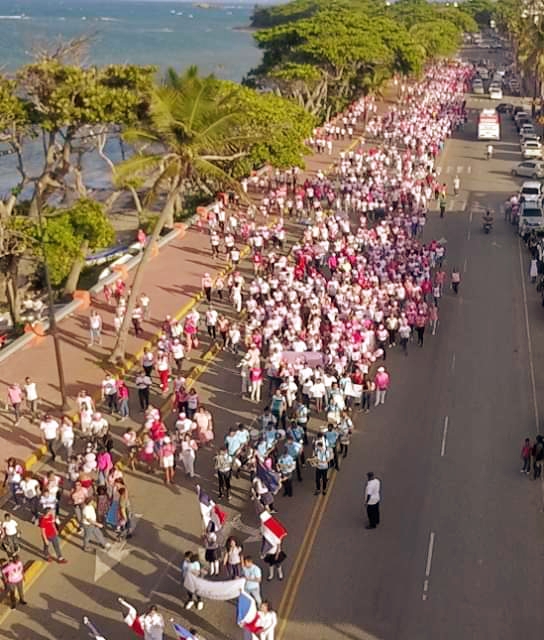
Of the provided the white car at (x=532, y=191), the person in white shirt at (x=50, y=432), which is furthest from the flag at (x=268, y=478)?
the white car at (x=532, y=191)

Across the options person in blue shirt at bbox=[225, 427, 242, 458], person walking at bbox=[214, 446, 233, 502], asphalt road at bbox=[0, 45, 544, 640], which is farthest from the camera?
person in blue shirt at bbox=[225, 427, 242, 458]

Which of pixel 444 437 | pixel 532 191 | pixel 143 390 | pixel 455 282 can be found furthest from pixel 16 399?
pixel 532 191

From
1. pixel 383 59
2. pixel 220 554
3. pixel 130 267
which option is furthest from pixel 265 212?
pixel 383 59

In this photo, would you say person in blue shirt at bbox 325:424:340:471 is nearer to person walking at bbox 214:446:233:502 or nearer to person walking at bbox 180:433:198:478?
person walking at bbox 214:446:233:502

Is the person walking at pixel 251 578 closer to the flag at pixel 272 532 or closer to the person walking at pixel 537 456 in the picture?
the flag at pixel 272 532

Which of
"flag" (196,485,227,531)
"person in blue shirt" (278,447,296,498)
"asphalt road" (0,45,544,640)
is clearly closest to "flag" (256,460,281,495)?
"person in blue shirt" (278,447,296,498)

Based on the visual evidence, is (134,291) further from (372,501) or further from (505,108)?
(505,108)
